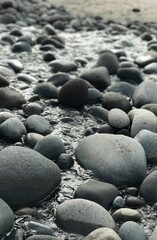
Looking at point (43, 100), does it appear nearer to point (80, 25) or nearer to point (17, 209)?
point (17, 209)

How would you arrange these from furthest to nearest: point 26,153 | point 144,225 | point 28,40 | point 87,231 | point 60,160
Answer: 1. point 28,40
2. point 60,160
3. point 26,153
4. point 144,225
5. point 87,231

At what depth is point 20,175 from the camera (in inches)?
83.6

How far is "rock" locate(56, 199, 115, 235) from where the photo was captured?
6.34 feet

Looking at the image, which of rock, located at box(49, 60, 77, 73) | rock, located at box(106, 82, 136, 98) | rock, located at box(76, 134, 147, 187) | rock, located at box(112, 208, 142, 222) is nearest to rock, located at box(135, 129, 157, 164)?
rock, located at box(76, 134, 147, 187)

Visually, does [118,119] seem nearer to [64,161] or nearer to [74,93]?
[74,93]

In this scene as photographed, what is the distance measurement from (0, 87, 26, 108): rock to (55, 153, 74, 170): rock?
37.0 inches

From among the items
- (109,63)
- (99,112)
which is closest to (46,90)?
(99,112)

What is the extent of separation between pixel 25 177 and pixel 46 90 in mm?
1664

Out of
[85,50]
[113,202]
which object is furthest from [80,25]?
[113,202]

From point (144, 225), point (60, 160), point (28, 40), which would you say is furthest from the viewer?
point (28, 40)

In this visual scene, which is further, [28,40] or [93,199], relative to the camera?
[28,40]

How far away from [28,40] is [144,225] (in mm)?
4255

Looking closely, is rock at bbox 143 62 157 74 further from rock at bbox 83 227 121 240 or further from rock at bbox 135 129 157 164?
rock at bbox 83 227 121 240

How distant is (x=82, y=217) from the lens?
1.96 metres
